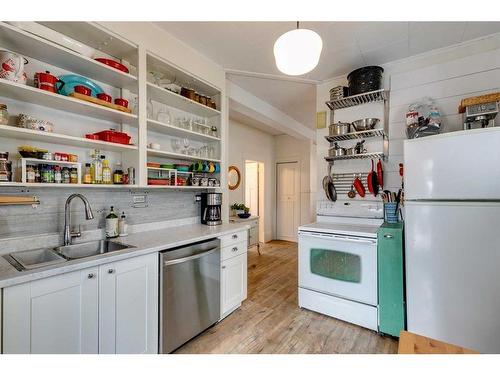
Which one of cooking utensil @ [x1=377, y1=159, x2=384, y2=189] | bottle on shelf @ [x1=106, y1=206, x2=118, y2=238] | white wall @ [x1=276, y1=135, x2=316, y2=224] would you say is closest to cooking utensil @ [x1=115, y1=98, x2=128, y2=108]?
bottle on shelf @ [x1=106, y1=206, x2=118, y2=238]

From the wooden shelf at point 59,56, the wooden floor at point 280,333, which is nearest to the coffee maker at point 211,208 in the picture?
the wooden floor at point 280,333

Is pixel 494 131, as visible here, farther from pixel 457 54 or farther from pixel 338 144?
→ pixel 338 144

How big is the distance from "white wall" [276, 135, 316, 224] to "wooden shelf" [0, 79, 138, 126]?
162 inches

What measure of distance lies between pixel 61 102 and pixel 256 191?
14.1ft

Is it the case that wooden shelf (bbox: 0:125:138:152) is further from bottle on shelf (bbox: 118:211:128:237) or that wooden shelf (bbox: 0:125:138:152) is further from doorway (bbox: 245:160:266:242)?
doorway (bbox: 245:160:266:242)

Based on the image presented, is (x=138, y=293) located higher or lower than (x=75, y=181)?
lower

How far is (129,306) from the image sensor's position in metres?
1.42

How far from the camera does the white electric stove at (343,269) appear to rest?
1983 millimetres

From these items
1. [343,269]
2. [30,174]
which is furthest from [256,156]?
[30,174]

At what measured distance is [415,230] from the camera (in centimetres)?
170

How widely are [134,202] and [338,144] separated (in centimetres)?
236

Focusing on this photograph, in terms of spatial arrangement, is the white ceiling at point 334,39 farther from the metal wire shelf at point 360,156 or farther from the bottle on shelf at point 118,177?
the bottle on shelf at point 118,177
